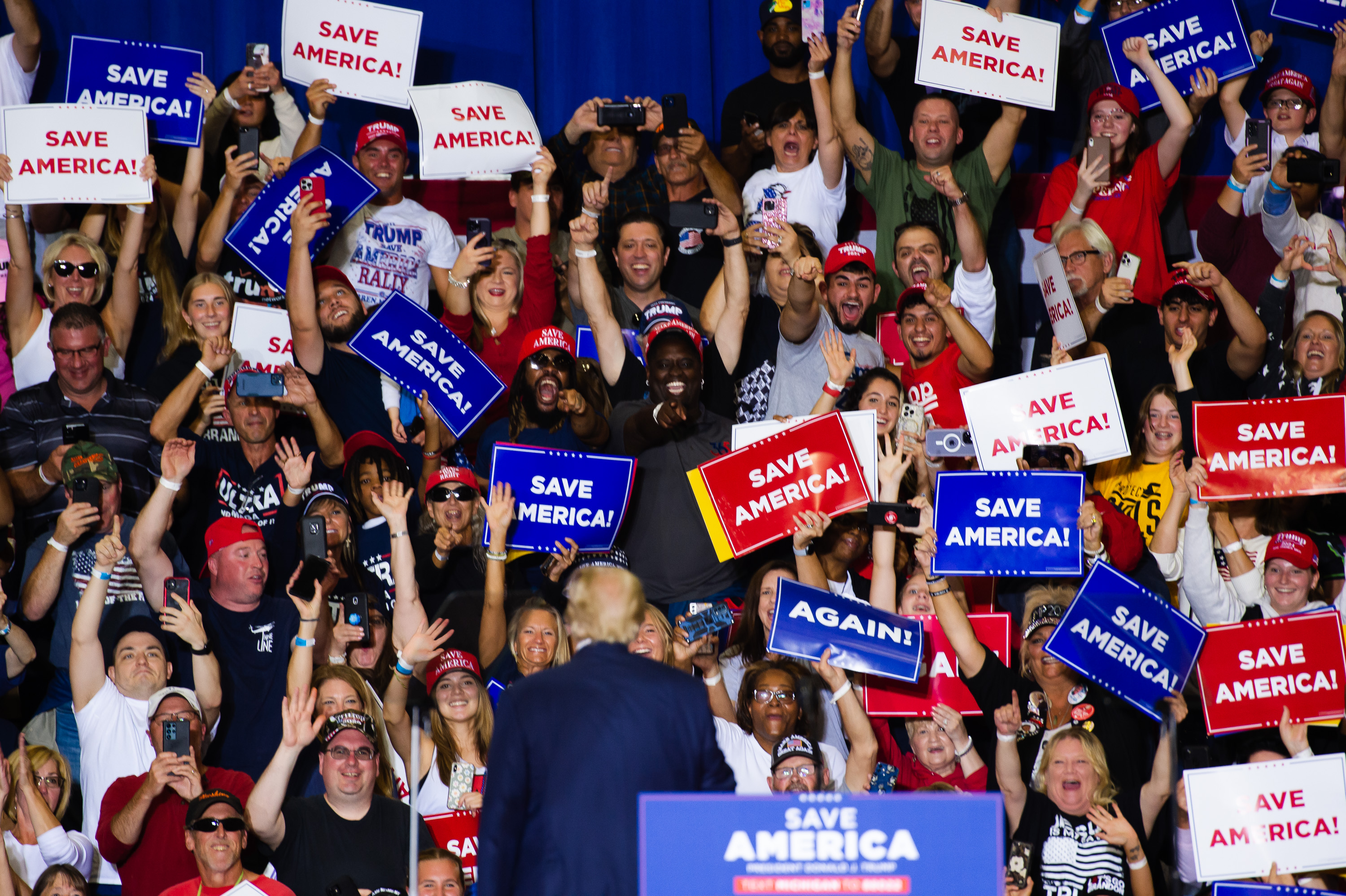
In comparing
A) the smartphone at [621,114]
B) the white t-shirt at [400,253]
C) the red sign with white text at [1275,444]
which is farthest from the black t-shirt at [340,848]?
the smartphone at [621,114]

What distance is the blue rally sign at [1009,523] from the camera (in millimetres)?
6094

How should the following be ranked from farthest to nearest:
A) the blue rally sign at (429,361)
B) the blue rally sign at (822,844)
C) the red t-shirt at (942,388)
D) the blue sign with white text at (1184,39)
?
the blue sign with white text at (1184,39)
the red t-shirt at (942,388)
the blue rally sign at (429,361)
the blue rally sign at (822,844)

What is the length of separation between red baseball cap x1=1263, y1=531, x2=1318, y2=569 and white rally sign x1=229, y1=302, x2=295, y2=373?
3.96 metres

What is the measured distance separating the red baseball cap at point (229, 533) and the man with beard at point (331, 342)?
0.97 m

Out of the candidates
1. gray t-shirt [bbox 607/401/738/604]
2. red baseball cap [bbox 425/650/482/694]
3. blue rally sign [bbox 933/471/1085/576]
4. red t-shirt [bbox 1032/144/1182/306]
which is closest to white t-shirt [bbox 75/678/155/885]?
red baseball cap [bbox 425/650/482/694]

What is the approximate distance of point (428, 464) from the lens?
23.1ft

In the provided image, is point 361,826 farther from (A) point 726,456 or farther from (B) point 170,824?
(A) point 726,456

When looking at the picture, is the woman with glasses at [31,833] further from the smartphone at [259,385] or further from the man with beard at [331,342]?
the man with beard at [331,342]

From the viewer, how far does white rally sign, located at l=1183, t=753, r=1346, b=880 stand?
5.49 meters

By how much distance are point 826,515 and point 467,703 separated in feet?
4.70

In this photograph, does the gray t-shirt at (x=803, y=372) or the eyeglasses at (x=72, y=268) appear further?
the eyeglasses at (x=72, y=268)

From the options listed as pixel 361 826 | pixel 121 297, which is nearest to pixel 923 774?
pixel 361 826

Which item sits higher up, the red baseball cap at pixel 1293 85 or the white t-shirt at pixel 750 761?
the red baseball cap at pixel 1293 85

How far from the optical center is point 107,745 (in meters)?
5.73
